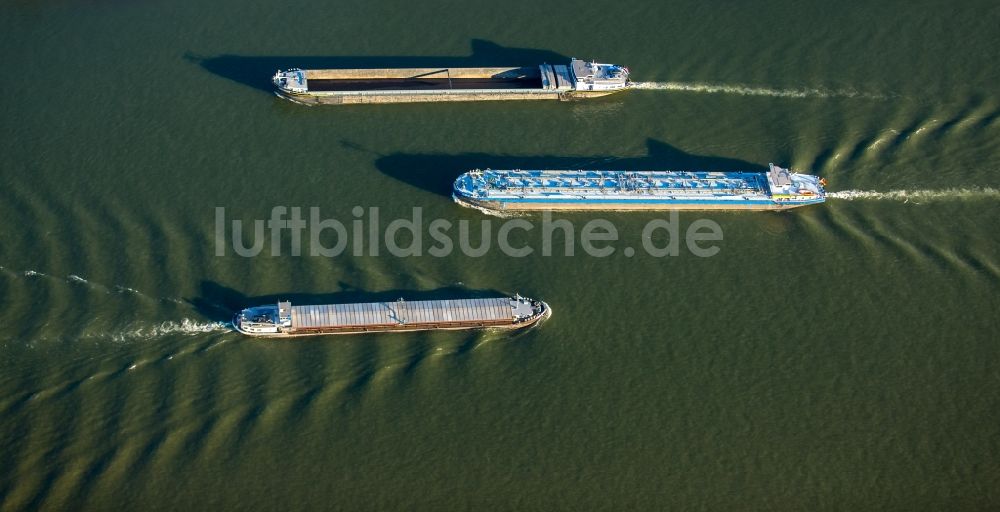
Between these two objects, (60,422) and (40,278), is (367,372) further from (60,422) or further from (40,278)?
(40,278)

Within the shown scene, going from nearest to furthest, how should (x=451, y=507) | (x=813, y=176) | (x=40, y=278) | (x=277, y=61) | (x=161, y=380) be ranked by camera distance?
(x=451, y=507)
(x=161, y=380)
(x=40, y=278)
(x=813, y=176)
(x=277, y=61)

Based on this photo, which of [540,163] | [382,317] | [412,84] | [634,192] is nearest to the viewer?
[382,317]

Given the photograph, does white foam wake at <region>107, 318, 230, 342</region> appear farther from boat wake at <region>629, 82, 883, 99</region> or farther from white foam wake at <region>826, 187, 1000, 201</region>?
white foam wake at <region>826, 187, 1000, 201</region>

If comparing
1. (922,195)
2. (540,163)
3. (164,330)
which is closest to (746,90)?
(922,195)

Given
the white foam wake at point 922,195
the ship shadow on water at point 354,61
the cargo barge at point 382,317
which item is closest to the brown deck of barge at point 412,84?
the ship shadow on water at point 354,61

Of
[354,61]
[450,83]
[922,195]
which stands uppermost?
[354,61]

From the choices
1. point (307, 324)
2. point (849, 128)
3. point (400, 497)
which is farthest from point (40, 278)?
point (849, 128)

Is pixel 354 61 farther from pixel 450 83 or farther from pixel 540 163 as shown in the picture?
pixel 540 163
